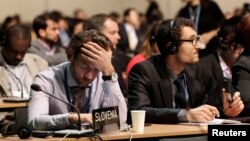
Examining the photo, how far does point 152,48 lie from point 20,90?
136 centimetres

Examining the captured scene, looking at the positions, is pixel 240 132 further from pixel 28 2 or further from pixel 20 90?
pixel 28 2

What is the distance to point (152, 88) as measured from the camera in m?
4.84

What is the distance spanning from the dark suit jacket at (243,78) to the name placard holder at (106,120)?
1130 mm

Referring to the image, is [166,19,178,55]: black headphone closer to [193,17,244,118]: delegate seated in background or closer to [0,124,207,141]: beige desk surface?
[193,17,244,118]: delegate seated in background

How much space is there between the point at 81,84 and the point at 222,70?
186cm

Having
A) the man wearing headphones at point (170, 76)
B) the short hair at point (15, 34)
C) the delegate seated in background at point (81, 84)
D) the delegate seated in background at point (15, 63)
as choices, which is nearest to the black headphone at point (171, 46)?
the man wearing headphones at point (170, 76)

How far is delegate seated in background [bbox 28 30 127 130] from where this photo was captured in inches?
170

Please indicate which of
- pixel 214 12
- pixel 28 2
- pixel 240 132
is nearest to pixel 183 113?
pixel 240 132

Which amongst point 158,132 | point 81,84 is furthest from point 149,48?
point 158,132

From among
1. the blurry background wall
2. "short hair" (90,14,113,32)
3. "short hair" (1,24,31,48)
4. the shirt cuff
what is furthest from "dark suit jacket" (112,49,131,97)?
the blurry background wall

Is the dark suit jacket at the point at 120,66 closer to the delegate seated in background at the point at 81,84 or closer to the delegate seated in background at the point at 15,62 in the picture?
the delegate seated in background at the point at 15,62

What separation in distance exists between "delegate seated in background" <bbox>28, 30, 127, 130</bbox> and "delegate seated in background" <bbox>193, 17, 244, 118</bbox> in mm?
745

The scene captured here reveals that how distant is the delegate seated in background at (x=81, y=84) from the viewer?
431 cm

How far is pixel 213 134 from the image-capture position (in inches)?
151
